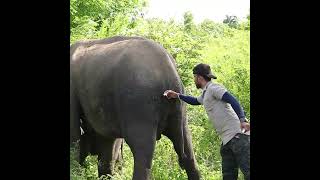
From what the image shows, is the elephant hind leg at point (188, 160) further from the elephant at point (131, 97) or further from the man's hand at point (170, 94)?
the man's hand at point (170, 94)

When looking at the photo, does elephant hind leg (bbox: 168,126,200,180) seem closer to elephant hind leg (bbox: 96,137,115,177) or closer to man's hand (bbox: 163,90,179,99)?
man's hand (bbox: 163,90,179,99)

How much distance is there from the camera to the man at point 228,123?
19.7ft

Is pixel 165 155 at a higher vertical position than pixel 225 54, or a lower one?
lower

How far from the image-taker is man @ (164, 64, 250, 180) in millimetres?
6004

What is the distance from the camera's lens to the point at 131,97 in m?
6.81

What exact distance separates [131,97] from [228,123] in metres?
1.25

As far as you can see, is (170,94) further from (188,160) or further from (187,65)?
(187,65)

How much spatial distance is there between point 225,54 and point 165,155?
12.6 feet

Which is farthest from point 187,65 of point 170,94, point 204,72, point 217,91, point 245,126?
point 245,126

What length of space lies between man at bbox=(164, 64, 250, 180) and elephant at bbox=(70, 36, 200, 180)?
687 mm

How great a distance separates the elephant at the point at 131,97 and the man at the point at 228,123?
2.26ft
